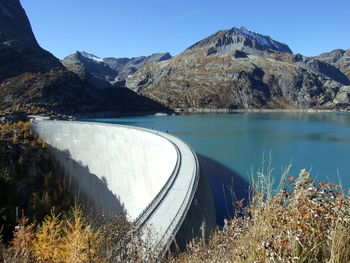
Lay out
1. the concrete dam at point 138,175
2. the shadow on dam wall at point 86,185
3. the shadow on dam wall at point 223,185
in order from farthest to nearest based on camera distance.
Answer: the shadow on dam wall at point 86,185, the shadow on dam wall at point 223,185, the concrete dam at point 138,175

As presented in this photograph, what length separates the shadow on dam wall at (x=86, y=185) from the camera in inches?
1004

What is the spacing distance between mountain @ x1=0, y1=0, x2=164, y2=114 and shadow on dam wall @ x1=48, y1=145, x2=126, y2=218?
28.1 m

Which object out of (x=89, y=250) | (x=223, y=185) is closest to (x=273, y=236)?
(x=89, y=250)

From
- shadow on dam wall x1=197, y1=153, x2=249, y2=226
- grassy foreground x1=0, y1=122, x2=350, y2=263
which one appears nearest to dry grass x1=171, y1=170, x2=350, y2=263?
grassy foreground x1=0, y1=122, x2=350, y2=263

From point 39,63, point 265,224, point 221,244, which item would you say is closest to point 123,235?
point 221,244

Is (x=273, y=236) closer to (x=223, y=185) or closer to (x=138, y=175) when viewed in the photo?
(x=223, y=185)

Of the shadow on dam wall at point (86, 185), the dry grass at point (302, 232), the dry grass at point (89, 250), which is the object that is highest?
the dry grass at point (302, 232)

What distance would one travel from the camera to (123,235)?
15.5 ft

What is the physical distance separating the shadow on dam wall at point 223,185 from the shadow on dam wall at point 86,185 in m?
8.16

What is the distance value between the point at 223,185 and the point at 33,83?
70859 mm

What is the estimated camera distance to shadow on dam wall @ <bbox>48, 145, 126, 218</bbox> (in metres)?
25.5

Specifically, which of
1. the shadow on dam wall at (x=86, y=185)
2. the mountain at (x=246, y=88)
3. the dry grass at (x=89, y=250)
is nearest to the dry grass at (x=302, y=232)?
the dry grass at (x=89, y=250)

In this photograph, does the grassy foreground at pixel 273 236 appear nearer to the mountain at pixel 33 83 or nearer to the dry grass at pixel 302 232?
the dry grass at pixel 302 232

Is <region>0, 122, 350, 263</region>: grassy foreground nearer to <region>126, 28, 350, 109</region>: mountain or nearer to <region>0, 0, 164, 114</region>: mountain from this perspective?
<region>0, 0, 164, 114</region>: mountain
